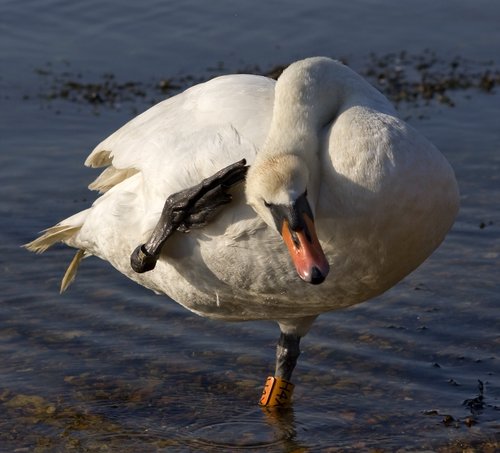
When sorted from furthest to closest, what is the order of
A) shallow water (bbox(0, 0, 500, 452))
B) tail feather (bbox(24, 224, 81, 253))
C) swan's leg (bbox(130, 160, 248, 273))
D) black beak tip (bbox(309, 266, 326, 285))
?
tail feather (bbox(24, 224, 81, 253)), shallow water (bbox(0, 0, 500, 452)), swan's leg (bbox(130, 160, 248, 273)), black beak tip (bbox(309, 266, 326, 285))

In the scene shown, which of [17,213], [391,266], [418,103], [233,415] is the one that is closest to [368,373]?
[233,415]

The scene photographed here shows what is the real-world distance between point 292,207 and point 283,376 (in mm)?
2449

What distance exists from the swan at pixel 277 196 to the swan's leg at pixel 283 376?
1.29 feet

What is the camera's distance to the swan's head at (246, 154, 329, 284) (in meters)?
5.60

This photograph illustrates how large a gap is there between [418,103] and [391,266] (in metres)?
6.98

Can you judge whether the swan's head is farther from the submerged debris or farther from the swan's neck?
the submerged debris

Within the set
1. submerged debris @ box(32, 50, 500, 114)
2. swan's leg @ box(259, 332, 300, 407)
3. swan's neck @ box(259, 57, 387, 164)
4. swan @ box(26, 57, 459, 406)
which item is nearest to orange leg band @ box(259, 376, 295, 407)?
swan's leg @ box(259, 332, 300, 407)

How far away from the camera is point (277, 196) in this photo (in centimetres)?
569

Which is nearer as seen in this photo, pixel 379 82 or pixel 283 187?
pixel 283 187

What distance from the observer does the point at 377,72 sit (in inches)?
533

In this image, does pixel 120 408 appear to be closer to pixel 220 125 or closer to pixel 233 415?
pixel 233 415

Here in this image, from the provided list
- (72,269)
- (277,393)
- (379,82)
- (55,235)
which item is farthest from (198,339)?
(379,82)

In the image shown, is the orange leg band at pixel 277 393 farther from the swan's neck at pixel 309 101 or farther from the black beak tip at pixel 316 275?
the black beak tip at pixel 316 275

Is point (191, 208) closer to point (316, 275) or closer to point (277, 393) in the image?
point (316, 275)
